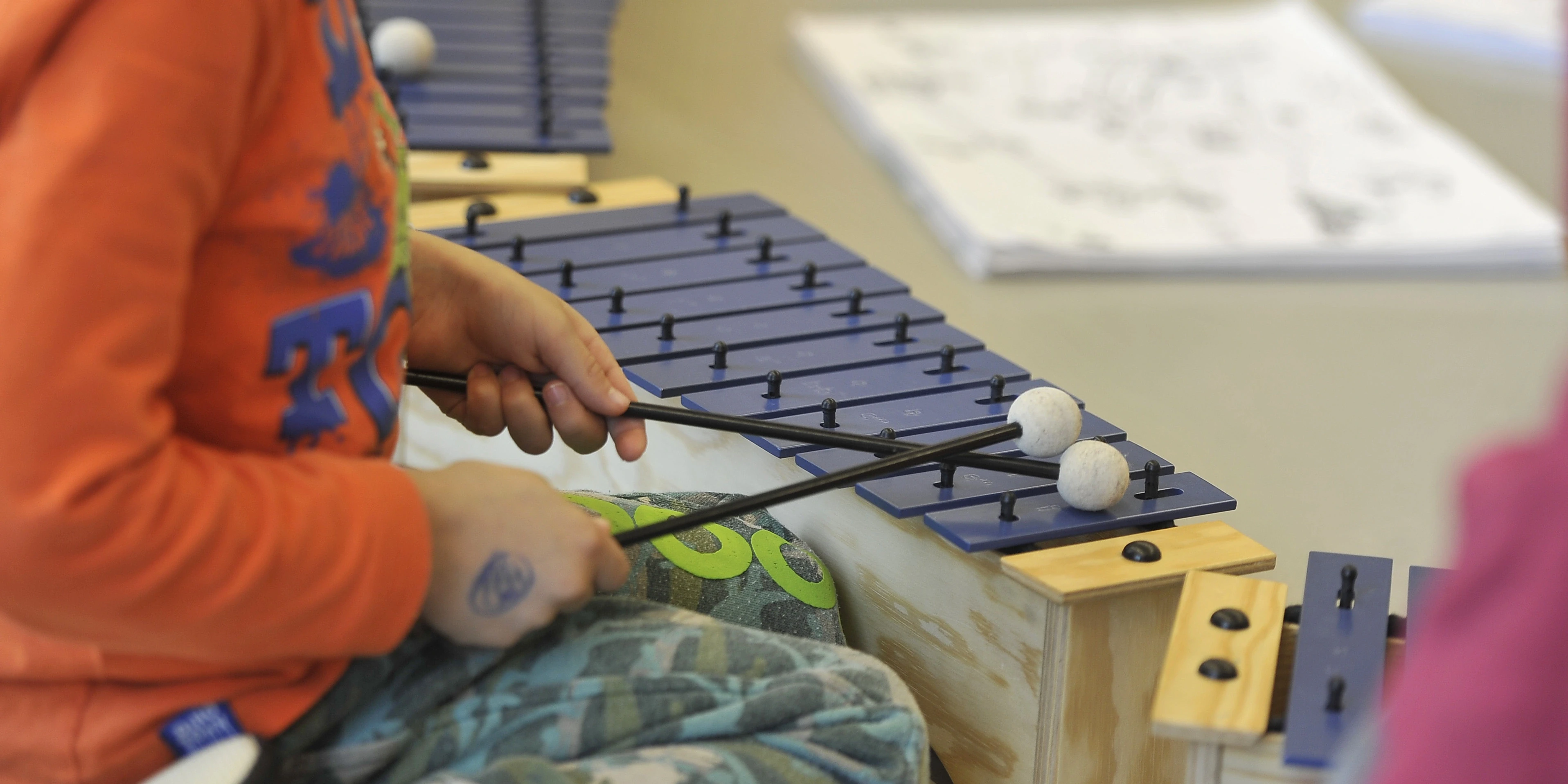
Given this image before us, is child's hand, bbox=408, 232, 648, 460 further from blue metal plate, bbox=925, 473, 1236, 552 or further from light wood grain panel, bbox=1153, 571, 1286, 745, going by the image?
light wood grain panel, bbox=1153, 571, 1286, 745

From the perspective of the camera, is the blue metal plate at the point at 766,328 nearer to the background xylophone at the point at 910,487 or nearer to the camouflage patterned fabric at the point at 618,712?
the background xylophone at the point at 910,487

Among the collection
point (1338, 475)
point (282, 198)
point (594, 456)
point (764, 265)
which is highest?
point (282, 198)

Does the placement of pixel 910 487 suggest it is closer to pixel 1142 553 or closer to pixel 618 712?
pixel 1142 553

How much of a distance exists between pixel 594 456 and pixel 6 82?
87 cm

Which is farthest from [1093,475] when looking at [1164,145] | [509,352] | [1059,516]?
[1164,145]

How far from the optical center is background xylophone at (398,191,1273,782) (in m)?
0.98

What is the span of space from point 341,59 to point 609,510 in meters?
0.39

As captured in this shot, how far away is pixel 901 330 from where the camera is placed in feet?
4.27

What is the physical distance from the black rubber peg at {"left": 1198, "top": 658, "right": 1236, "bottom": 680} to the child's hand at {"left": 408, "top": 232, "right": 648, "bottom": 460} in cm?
38

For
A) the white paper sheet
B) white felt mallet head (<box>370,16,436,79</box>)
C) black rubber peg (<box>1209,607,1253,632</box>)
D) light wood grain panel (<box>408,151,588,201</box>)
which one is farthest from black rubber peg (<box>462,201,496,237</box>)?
the white paper sheet

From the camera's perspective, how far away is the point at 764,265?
149 cm

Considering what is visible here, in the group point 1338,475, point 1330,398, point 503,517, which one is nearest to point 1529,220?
point 1330,398

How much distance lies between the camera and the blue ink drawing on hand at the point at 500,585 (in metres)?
0.74

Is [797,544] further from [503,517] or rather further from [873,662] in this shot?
[503,517]
